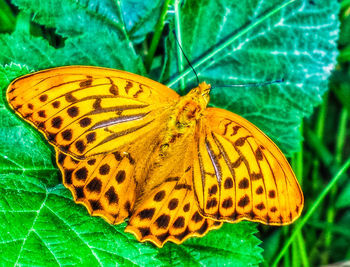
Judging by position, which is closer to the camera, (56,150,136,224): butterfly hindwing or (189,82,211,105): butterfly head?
(56,150,136,224): butterfly hindwing

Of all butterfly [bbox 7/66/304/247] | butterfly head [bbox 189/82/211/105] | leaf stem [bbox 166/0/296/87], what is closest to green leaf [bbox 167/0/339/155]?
leaf stem [bbox 166/0/296/87]

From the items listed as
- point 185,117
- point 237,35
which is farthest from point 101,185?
point 237,35

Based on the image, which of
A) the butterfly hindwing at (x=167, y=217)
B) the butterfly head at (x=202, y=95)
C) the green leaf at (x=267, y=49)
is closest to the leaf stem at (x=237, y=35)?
the green leaf at (x=267, y=49)

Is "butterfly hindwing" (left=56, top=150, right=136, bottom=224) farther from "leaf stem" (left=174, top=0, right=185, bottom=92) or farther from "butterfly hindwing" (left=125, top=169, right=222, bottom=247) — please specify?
"leaf stem" (left=174, top=0, right=185, bottom=92)

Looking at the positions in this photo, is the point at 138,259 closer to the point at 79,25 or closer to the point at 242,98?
the point at 242,98

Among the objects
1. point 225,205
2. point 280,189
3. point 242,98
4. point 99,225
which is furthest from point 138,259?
point 242,98

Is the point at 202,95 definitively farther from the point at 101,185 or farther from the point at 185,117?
the point at 101,185

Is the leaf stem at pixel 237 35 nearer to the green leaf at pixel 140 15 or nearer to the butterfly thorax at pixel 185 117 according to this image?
the green leaf at pixel 140 15
